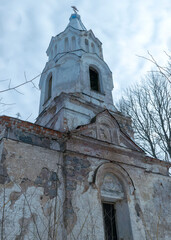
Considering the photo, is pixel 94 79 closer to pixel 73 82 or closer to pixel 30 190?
pixel 73 82

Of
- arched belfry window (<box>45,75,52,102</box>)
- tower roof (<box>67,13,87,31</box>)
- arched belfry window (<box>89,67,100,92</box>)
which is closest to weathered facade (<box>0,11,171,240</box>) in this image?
arched belfry window (<box>45,75,52,102</box>)

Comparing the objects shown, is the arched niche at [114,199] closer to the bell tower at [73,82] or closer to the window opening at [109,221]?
the window opening at [109,221]

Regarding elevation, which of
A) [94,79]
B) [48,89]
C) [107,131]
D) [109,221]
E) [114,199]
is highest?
[94,79]

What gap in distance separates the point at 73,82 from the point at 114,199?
5.83 meters

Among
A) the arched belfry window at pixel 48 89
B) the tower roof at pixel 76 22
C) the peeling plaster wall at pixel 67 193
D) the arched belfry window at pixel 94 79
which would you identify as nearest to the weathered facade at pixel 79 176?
the peeling plaster wall at pixel 67 193

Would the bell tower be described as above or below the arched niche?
above

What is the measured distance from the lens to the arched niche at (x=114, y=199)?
7.78m

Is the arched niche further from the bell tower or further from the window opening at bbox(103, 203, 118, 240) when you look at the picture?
the bell tower

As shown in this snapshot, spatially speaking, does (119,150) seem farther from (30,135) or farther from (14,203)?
(14,203)

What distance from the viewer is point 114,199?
26.7 ft

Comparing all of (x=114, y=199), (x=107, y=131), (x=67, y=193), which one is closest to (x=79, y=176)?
(x=67, y=193)

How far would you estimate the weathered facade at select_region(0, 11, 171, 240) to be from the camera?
6328mm

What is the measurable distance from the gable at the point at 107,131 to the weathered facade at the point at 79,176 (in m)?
0.04

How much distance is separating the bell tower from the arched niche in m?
2.27
